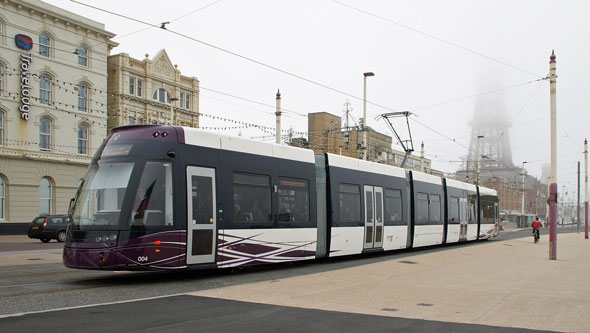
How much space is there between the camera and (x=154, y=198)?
36.3ft

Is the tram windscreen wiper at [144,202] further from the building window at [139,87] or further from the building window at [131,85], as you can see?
the building window at [139,87]

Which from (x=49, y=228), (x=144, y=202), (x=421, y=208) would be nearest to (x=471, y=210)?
(x=421, y=208)

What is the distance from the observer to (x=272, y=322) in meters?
7.43

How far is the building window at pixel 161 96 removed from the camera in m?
47.4

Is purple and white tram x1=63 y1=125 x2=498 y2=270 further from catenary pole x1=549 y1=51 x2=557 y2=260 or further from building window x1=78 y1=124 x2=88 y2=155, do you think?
building window x1=78 y1=124 x2=88 y2=155

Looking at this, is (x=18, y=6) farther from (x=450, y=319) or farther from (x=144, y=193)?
(x=450, y=319)

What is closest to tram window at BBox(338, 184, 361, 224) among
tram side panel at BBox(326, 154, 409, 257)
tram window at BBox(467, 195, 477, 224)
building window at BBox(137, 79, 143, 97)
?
tram side panel at BBox(326, 154, 409, 257)

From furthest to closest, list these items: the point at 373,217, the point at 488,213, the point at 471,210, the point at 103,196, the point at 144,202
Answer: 1. the point at 488,213
2. the point at 471,210
3. the point at 373,217
4. the point at 103,196
5. the point at 144,202

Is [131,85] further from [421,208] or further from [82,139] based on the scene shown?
[421,208]

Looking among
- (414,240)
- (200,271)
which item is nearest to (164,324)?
(200,271)

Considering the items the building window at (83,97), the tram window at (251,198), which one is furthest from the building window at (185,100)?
the tram window at (251,198)

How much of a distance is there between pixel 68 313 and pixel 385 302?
194 inches

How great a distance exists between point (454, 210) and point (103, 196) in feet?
62.7

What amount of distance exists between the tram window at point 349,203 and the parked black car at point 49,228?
→ 63.4 feet
